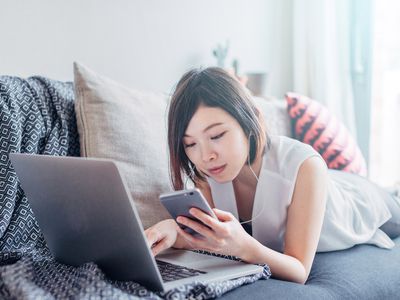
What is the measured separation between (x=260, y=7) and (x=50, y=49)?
1.14 m

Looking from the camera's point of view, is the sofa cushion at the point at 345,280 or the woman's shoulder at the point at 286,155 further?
the woman's shoulder at the point at 286,155

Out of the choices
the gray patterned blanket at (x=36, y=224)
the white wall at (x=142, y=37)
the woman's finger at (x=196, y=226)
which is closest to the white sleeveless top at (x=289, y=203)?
the gray patterned blanket at (x=36, y=224)

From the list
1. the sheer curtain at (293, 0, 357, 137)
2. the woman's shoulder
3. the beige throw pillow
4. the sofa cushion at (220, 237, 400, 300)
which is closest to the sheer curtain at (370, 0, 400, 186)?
the sheer curtain at (293, 0, 357, 137)

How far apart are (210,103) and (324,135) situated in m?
0.79

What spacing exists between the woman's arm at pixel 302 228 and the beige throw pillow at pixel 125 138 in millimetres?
387

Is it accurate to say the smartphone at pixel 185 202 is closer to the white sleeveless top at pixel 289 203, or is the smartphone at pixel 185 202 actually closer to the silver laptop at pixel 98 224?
the silver laptop at pixel 98 224

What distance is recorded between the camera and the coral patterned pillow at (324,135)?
1.91 metres

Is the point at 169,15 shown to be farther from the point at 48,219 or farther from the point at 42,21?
the point at 48,219

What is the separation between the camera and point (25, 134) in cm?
136

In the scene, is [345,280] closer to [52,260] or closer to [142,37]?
[52,260]

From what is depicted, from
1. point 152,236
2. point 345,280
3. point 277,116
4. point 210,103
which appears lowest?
point 345,280

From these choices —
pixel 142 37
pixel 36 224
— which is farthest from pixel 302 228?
pixel 142 37

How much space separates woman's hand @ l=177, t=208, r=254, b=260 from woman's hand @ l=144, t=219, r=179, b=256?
0.54 feet

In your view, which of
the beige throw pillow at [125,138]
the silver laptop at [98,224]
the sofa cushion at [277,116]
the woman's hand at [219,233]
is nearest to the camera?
the silver laptop at [98,224]
